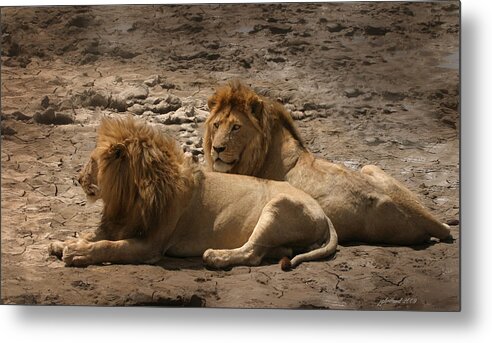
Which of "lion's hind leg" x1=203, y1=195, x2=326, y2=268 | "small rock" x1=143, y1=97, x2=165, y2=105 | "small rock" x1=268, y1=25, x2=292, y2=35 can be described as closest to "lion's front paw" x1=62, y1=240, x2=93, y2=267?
"lion's hind leg" x1=203, y1=195, x2=326, y2=268

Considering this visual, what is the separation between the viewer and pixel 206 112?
580cm

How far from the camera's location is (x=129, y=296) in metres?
5.62

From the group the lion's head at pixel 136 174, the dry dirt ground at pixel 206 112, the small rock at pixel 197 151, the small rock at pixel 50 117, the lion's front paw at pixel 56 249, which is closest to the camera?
the lion's head at pixel 136 174

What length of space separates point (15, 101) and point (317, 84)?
5.46 feet

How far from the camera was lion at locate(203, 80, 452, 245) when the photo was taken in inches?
221

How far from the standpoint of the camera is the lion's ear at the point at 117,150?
5.47 m

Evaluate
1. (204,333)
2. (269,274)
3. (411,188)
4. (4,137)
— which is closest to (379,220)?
(411,188)

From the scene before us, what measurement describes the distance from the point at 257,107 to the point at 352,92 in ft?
1.68

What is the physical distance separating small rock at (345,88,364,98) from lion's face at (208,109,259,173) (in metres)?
0.53

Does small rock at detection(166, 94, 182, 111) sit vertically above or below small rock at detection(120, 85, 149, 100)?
below

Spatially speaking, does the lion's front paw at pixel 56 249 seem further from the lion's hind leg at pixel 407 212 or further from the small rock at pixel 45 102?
the lion's hind leg at pixel 407 212

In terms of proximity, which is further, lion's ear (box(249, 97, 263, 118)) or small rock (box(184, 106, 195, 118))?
small rock (box(184, 106, 195, 118))

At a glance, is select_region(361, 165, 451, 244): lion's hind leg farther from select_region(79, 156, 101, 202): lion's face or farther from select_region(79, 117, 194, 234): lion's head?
select_region(79, 156, 101, 202): lion's face

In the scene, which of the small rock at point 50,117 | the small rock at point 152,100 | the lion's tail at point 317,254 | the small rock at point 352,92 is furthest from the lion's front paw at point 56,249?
the small rock at point 352,92
